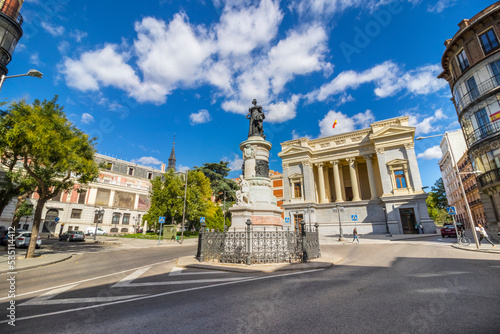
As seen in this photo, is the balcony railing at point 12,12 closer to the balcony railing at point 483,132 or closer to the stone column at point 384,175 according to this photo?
the balcony railing at point 483,132

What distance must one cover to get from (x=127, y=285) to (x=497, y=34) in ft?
107

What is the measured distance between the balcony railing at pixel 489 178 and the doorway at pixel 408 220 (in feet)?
38.7

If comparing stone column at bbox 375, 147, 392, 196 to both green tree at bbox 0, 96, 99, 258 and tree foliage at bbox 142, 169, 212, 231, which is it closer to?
tree foliage at bbox 142, 169, 212, 231

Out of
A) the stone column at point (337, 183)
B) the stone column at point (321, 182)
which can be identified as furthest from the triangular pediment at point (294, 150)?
the stone column at point (337, 183)

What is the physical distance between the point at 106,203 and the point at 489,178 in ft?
187

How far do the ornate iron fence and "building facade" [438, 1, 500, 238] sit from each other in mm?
20420

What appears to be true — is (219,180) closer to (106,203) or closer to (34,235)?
(106,203)

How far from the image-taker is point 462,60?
2278 cm

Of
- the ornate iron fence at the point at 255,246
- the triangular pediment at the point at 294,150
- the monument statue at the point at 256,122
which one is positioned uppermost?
the triangular pediment at the point at 294,150

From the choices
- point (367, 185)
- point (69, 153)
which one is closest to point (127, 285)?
point (69, 153)

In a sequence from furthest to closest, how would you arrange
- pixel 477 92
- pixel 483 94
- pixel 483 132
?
pixel 477 92
pixel 483 132
pixel 483 94

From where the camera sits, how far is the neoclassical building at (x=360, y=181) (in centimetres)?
3247

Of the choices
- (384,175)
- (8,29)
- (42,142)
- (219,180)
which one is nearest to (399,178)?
(384,175)

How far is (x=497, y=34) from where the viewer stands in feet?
65.5
